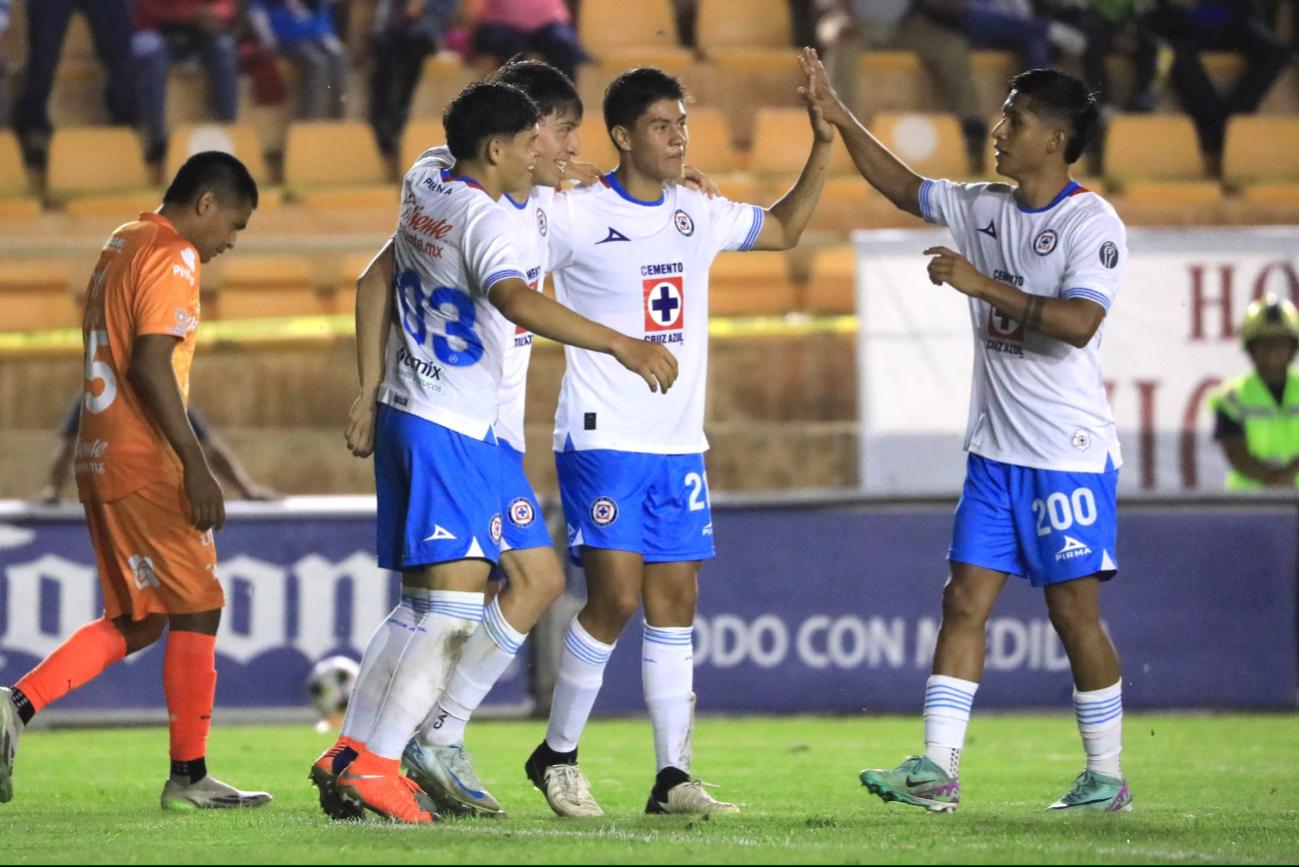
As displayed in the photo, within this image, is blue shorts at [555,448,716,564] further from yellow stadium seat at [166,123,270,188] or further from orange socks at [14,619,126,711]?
yellow stadium seat at [166,123,270,188]

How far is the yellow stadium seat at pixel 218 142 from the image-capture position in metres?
13.3

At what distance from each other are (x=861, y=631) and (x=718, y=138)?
5556mm

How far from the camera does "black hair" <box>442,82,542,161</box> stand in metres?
5.11

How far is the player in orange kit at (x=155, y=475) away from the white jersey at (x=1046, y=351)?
2.46 metres

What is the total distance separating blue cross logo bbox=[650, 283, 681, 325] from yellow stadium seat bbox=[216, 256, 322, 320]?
6925 mm

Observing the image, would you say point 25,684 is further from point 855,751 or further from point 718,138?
point 718,138

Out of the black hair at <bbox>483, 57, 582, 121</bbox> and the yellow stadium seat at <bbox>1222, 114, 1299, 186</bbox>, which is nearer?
the black hair at <bbox>483, 57, 582, 121</bbox>

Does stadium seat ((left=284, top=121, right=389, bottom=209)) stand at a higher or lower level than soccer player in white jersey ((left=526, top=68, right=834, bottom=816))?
higher

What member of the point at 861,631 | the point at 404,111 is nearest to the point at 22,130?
the point at 404,111

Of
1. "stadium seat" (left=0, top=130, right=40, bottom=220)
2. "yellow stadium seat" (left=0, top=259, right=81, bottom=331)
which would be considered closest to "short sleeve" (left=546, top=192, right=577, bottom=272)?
"yellow stadium seat" (left=0, top=259, right=81, bottom=331)

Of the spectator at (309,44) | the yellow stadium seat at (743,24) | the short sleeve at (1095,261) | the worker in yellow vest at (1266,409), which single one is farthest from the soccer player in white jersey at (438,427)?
the yellow stadium seat at (743,24)

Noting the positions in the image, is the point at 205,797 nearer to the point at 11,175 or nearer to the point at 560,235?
the point at 560,235

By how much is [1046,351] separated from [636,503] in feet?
4.45

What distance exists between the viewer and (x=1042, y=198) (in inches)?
223
